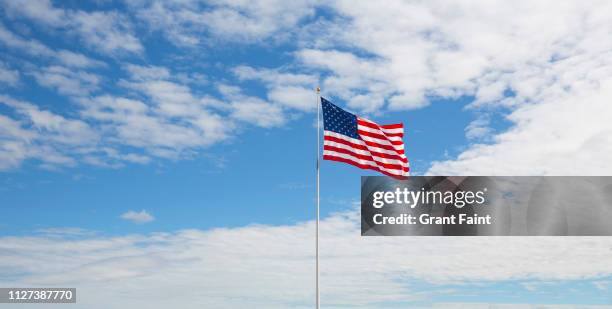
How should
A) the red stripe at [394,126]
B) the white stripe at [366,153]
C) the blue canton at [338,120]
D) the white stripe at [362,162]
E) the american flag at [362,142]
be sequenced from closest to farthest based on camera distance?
the white stripe at [362,162] < the white stripe at [366,153] < the american flag at [362,142] < the blue canton at [338,120] < the red stripe at [394,126]

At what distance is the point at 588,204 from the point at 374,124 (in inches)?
575

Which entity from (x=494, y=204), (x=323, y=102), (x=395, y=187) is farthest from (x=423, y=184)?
(x=323, y=102)

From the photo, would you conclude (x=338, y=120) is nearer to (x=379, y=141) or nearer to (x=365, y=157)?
(x=365, y=157)

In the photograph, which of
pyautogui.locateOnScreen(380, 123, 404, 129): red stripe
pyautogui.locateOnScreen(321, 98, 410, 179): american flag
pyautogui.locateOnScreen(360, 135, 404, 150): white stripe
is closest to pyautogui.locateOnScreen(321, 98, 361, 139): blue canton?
pyautogui.locateOnScreen(321, 98, 410, 179): american flag

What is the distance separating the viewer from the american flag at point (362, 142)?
27141 mm

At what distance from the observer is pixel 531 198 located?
34.5 m

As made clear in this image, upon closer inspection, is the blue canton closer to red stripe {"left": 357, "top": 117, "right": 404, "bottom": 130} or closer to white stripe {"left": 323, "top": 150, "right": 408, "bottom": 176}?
red stripe {"left": 357, "top": 117, "right": 404, "bottom": 130}

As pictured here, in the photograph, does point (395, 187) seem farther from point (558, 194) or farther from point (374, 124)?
point (558, 194)

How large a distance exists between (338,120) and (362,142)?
147cm

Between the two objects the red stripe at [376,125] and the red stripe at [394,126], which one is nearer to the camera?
the red stripe at [376,125]

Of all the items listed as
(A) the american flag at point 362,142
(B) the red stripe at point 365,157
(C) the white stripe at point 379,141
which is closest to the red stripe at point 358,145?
(A) the american flag at point 362,142

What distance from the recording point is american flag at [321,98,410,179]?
1069 inches

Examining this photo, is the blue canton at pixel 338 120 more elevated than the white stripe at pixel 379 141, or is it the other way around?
the blue canton at pixel 338 120

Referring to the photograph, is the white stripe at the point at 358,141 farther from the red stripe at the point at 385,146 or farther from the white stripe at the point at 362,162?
the white stripe at the point at 362,162
